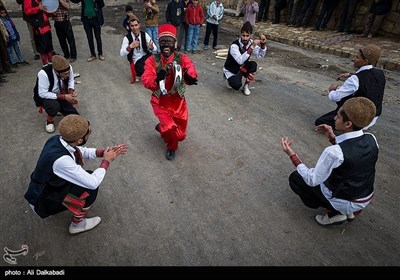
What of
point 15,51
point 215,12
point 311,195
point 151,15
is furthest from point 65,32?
point 311,195

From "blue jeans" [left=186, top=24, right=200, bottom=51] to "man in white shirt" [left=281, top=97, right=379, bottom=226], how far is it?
695cm

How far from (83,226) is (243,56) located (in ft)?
13.7

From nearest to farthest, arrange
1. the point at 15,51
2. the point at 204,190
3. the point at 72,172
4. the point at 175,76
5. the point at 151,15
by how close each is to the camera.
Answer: the point at 72,172
the point at 204,190
the point at 175,76
the point at 15,51
the point at 151,15

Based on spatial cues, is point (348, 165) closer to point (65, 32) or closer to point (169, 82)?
point (169, 82)

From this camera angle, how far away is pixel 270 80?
6750 millimetres

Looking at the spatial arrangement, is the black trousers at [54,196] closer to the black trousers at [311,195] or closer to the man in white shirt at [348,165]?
the man in white shirt at [348,165]

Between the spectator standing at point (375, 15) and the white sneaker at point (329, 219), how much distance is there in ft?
27.9

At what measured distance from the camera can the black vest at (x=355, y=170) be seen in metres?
2.41

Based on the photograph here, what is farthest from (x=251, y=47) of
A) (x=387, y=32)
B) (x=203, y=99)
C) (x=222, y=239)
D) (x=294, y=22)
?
(x=294, y=22)

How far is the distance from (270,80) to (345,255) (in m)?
4.88

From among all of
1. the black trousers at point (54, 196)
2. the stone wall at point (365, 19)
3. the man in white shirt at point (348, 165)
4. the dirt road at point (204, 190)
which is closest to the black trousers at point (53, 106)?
the dirt road at point (204, 190)

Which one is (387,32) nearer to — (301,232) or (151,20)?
(151,20)

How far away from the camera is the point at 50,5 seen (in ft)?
21.6

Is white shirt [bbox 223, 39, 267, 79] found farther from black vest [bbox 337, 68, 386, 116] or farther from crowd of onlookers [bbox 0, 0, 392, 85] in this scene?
crowd of onlookers [bbox 0, 0, 392, 85]
